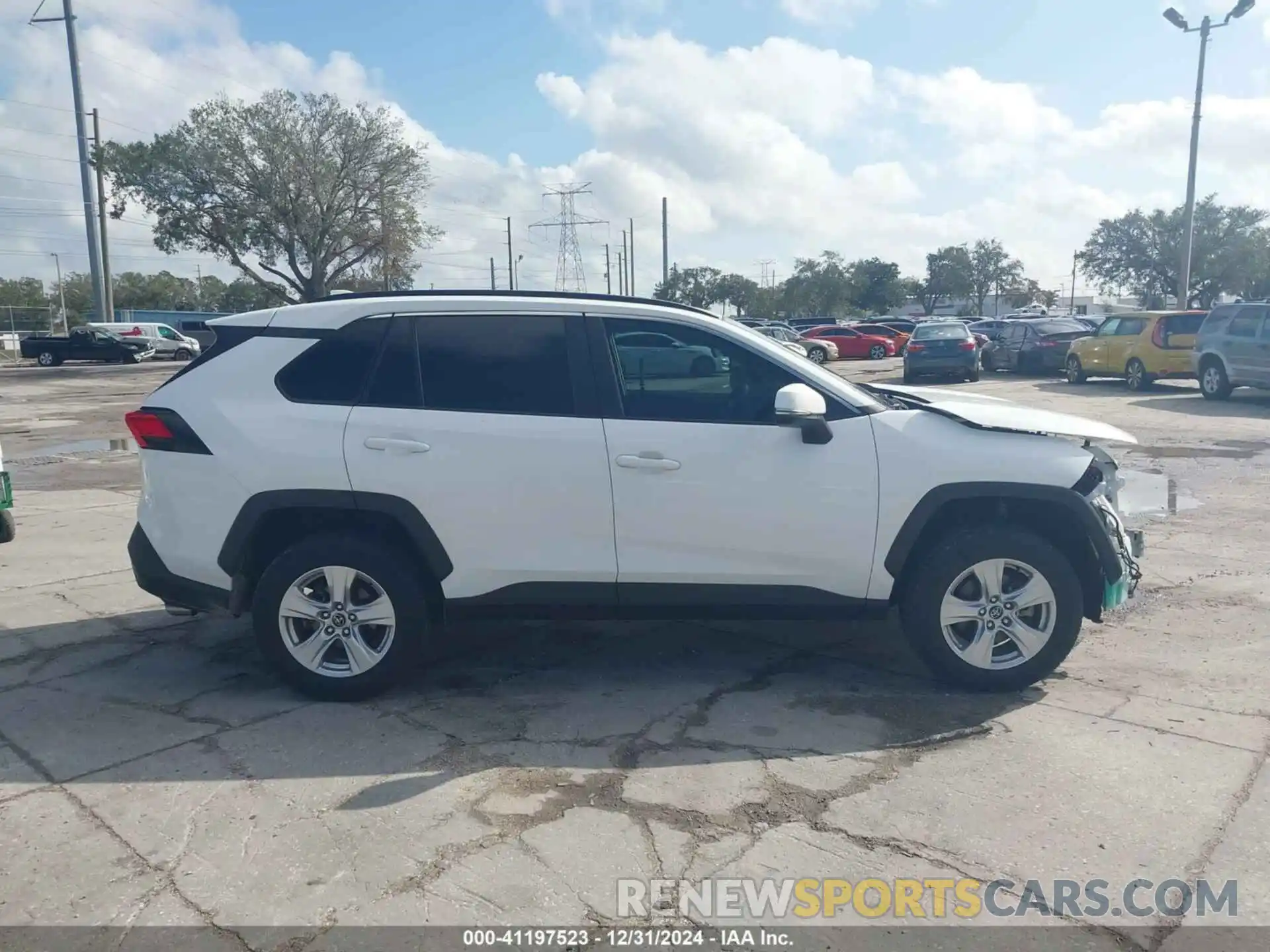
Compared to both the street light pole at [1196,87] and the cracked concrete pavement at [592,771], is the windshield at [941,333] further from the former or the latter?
the cracked concrete pavement at [592,771]

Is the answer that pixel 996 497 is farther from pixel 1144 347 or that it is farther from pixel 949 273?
pixel 949 273

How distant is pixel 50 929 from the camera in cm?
292

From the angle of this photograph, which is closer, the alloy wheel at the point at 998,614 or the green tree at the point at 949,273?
the alloy wheel at the point at 998,614

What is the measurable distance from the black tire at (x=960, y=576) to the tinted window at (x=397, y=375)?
8.02 ft

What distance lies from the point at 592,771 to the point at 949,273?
300 feet

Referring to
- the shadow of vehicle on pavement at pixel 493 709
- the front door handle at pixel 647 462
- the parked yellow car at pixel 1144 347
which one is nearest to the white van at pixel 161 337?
the parked yellow car at pixel 1144 347

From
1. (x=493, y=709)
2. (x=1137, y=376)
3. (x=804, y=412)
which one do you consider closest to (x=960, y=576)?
(x=804, y=412)

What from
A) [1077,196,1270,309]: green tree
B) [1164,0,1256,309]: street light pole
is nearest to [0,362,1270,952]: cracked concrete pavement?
[1164,0,1256,309]: street light pole

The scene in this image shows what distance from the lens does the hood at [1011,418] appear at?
456 cm

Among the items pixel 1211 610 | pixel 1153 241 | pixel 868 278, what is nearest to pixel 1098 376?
pixel 1211 610

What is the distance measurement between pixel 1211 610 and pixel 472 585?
14.3 ft

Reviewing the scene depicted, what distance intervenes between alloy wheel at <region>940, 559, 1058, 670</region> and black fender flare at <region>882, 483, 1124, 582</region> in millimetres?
285

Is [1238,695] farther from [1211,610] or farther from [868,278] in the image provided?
[868,278]

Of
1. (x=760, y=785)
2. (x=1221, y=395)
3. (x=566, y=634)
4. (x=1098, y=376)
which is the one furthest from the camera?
(x=1098, y=376)
